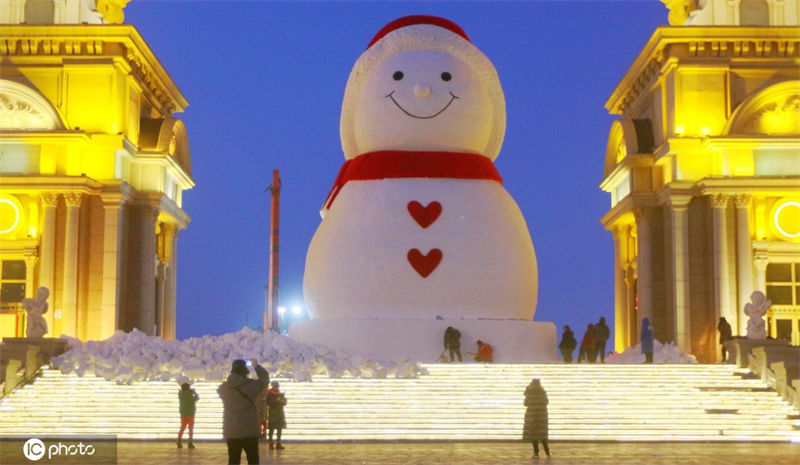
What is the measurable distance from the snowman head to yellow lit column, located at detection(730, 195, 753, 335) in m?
12.1

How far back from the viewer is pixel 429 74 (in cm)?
2727

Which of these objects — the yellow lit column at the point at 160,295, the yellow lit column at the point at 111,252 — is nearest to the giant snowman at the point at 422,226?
the yellow lit column at the point at 111,252

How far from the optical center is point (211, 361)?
78.8 feet

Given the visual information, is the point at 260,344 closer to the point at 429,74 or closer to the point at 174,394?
the point at 174,394

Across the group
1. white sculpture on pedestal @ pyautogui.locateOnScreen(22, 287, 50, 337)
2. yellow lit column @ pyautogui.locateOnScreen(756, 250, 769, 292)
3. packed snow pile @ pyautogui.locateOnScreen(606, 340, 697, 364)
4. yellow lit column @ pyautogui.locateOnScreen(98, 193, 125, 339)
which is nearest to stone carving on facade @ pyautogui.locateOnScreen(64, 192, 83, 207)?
yellow lit column @ pyautogui.locateOnScreen(98, 193, 125, 339)

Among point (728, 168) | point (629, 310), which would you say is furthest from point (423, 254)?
point (629, 310)

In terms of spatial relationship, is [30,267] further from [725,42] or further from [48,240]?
[725,42]

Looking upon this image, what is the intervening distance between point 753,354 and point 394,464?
477 inches

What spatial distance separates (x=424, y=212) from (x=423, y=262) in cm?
113

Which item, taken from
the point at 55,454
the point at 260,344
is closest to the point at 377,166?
the point at 260,344

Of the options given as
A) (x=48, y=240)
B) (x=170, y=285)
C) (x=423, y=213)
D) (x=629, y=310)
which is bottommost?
(x=629, y=310)

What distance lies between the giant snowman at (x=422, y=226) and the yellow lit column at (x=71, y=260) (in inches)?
459

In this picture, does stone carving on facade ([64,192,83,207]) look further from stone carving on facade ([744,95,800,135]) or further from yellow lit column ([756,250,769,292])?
stone carving on facade ([744,95,800,135])

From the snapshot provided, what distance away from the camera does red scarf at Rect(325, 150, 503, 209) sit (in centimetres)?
2739
